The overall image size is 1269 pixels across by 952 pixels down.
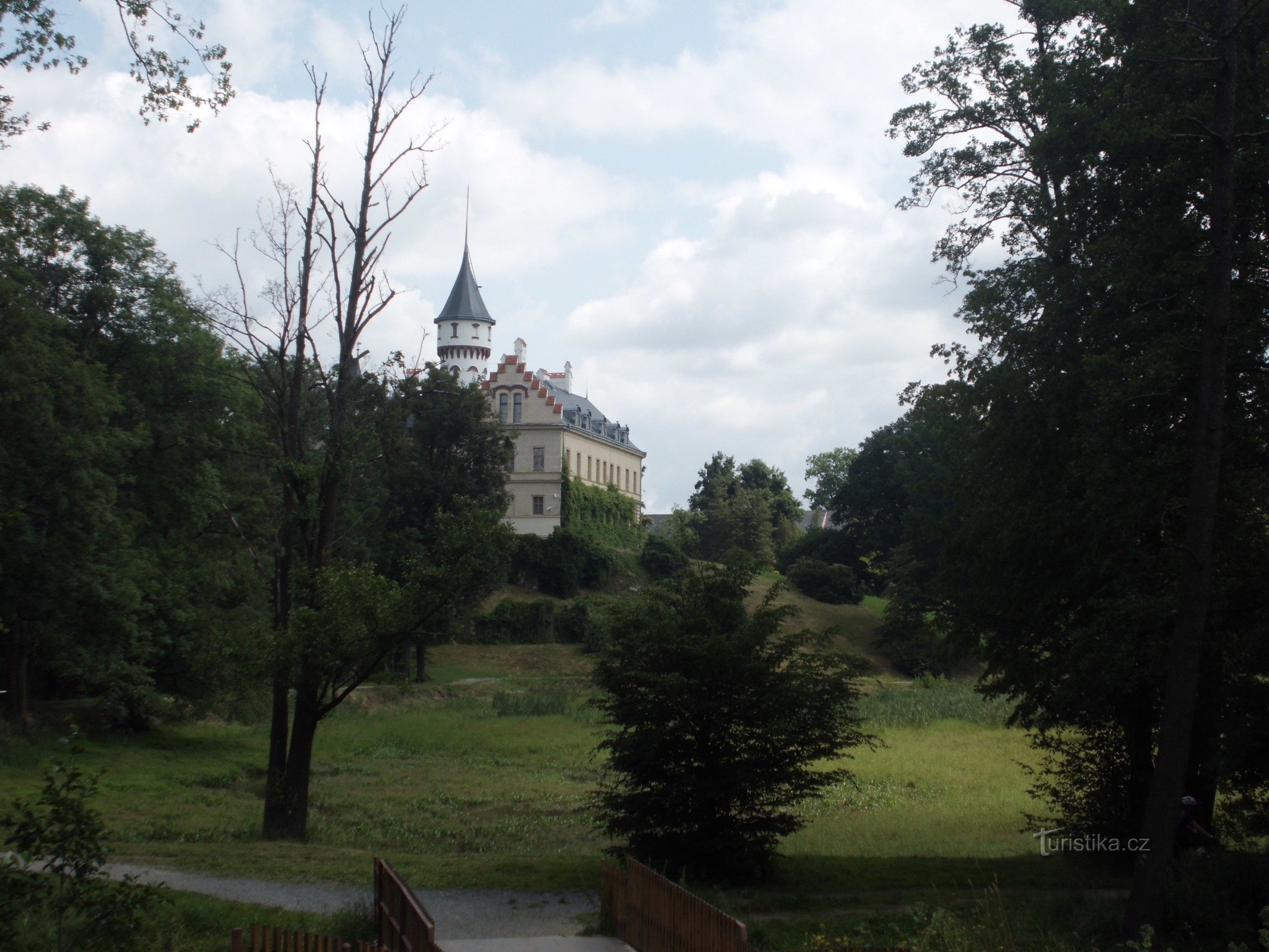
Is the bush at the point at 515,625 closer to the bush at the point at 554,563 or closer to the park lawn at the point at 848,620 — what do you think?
the bush at the point at 554,563

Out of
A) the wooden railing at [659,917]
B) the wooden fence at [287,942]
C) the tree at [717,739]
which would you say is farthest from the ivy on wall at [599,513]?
the wooden fence at [287,942]

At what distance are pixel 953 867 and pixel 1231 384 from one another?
24.0 ft

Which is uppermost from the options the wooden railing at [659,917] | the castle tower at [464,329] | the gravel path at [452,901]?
the castle tower at [464,329]

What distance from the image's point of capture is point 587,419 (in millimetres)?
81938

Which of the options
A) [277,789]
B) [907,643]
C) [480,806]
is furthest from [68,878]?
[907,643]

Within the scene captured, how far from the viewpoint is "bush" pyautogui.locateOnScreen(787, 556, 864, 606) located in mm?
69438

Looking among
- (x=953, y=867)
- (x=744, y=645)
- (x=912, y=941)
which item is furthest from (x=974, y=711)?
(x=912, y=941)

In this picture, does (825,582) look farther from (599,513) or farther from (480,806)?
(480,806)

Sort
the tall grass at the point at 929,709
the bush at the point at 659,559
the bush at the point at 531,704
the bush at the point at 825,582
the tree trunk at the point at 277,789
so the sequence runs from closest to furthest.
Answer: the tree trunk at the point at 277,789
the tall grass at the point at 929,709
the bush at the point at 531,704
the bush at the point at 825,582
the bush at the point at 659,559

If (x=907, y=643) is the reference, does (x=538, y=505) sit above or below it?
above

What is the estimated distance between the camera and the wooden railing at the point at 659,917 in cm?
757

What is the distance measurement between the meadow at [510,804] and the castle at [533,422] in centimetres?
3245

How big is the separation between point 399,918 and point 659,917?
2.20 meters

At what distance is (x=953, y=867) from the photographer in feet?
48.4
